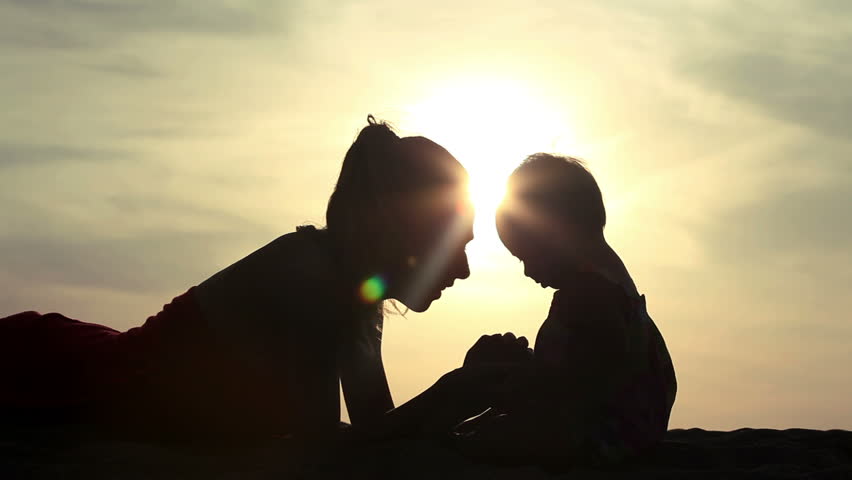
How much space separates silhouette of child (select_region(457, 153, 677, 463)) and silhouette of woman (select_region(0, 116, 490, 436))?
0.39 metres

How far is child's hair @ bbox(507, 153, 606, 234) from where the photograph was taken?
5332 mm

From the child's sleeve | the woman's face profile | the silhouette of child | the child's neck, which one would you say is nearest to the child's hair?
the child's neck

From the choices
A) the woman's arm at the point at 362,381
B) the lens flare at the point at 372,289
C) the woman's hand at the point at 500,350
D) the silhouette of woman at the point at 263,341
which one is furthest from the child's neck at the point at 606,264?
the woman's arm at the point at 362,381

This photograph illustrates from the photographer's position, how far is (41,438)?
4281 millimetres

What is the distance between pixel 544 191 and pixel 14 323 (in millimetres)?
2836

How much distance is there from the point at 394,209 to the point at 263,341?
35.7 inches

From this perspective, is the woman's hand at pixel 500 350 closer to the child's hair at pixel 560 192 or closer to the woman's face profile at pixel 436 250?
the woman's face profile at pixel 436 250

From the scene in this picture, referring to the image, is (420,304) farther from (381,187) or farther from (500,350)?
(381,187)

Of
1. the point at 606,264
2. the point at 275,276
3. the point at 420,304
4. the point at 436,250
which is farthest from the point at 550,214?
the point at 275,276

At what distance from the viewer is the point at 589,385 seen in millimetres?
4496

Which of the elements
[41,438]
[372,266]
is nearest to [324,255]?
[372,266]

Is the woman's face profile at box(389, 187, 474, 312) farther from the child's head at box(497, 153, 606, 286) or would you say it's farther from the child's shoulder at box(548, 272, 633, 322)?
the child's shoulder at box(548, 272, 633, 322)

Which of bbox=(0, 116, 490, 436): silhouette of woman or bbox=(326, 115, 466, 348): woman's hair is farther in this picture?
bbox=(326, 115, 466, 348): woman's hair

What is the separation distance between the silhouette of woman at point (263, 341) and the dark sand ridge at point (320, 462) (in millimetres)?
211
